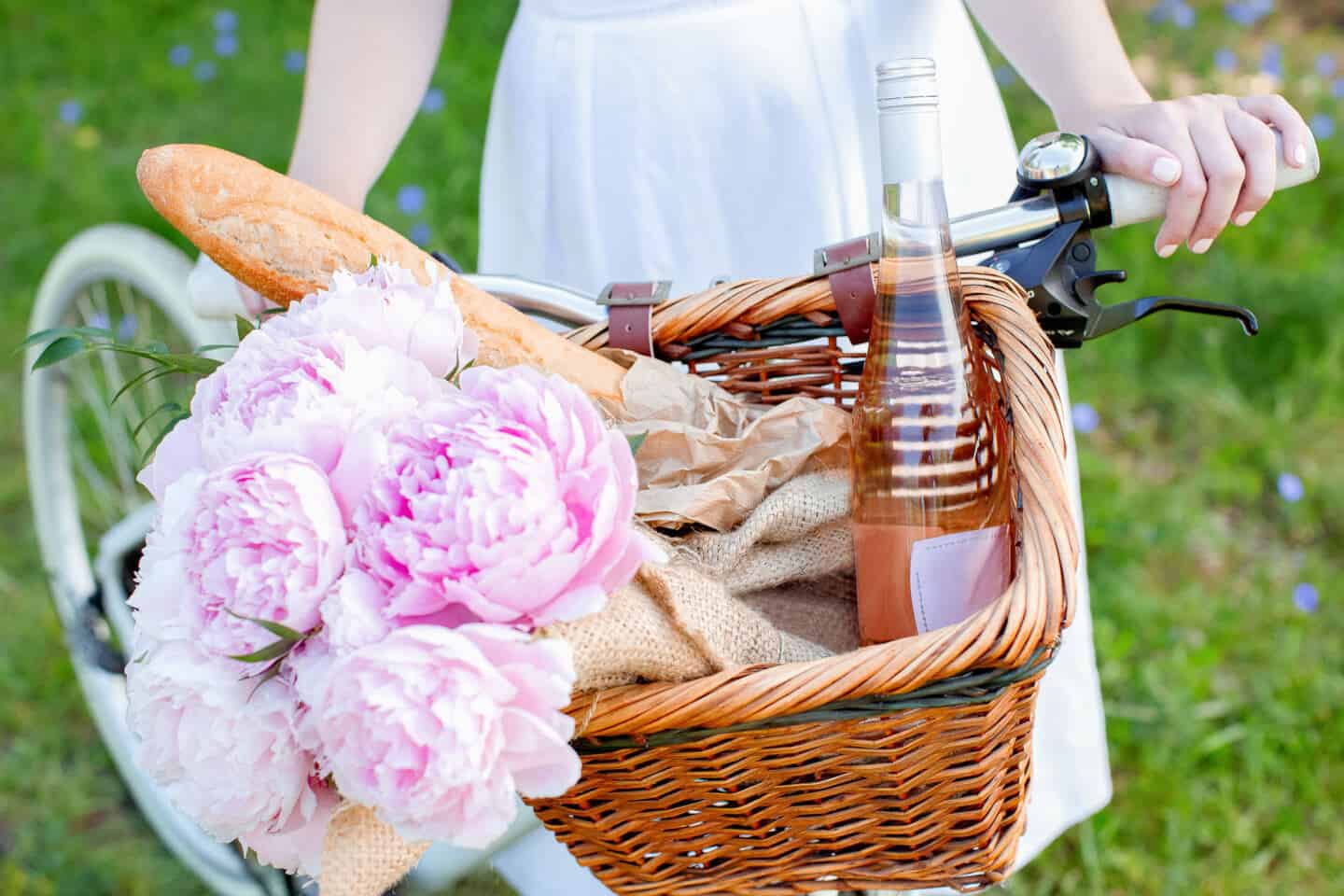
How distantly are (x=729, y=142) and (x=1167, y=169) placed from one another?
53 cm

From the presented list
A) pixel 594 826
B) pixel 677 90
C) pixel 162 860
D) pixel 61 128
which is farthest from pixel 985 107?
pixel 61 128

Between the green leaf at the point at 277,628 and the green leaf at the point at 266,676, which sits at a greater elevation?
the green leaf at the point at 277,628

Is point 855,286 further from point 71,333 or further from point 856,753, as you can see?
point 71,333

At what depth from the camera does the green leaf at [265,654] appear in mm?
537

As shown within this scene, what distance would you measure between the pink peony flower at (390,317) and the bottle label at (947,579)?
0.31 m

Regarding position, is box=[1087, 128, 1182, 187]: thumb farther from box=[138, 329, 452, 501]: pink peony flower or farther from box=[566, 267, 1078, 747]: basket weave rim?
box=[138, 329, 452, 501]: pink peony flower

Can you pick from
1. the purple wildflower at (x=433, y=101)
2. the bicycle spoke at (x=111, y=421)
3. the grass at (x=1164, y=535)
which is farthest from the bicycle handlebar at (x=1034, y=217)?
the purple wildflower at (x=433, y=101)

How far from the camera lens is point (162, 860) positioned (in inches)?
71.6

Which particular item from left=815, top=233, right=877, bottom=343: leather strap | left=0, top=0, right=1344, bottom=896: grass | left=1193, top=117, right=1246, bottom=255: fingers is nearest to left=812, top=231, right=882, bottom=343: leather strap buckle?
left=815, top=233, right=877, bottom=343: leather strap

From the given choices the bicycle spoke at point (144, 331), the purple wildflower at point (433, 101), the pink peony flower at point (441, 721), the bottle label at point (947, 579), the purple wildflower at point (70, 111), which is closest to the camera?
the pink peony flower at point (441, 721)

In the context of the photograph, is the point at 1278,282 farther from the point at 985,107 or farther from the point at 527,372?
the point at 527,372

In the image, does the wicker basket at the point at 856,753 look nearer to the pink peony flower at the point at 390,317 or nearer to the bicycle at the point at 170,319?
the bicycle at the point at 170,319

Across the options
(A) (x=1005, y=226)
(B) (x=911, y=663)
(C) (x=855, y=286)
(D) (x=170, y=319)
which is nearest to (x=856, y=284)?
(C) (x=855, y=286)

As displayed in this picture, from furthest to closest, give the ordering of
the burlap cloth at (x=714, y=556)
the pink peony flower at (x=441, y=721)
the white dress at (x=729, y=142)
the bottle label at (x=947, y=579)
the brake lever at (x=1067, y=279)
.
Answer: the white dress at (x=729, y=142)
the brake lever at (x=1067, y=279)
the bottle label at (x=947, y=579)
the burlap cloth at (x=714, y=556)
the pink peony flower at (x=441, y=721)
